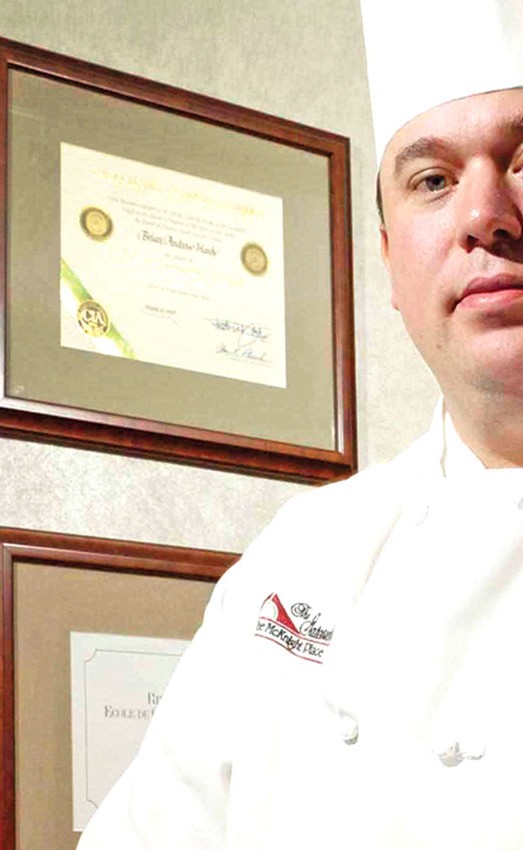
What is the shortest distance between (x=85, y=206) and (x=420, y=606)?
583 millimetres

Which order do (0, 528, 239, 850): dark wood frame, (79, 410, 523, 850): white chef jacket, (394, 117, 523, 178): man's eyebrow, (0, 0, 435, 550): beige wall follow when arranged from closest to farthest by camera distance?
(79, 410, 523, 850): white chef jacket
(394, 117, 523, 178): man's eyebrow
(0, 528, 239, 850): dark wood frame
(0, 0, 435, 550): beige wall

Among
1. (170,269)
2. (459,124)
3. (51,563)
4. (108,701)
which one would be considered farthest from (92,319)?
(459,124)

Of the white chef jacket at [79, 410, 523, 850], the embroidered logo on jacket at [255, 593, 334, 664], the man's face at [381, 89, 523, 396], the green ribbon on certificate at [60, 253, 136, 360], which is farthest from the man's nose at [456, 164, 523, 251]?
the green ribbon on certificate at [60, 253, 136, 360]

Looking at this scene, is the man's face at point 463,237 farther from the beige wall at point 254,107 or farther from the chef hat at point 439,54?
→ the beige wall at point 254,107

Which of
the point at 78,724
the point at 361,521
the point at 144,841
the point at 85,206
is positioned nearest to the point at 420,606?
the point at 361,521

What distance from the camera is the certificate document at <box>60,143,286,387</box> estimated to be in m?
1.38

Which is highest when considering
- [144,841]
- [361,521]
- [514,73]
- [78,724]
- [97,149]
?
[97,149]

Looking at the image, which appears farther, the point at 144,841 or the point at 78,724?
the point at 78,724

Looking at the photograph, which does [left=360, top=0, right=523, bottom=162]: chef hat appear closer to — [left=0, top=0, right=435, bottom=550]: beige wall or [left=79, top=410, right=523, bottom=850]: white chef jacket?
[left=79, top=410, right=523, bottom=850]: white chef jacket

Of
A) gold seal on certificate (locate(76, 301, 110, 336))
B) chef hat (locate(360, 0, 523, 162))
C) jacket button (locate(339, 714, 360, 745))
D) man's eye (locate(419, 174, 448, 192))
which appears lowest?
jacket button (locate(339, 714, 360, 745))

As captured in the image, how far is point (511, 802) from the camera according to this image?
2.88ft

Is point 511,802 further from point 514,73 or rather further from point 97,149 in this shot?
point 97,149

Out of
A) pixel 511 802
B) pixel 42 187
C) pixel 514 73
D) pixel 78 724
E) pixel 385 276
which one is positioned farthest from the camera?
pixel 385 276
